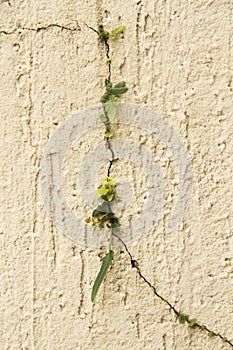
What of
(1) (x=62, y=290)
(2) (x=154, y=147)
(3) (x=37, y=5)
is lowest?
(1) (x=62, y=290)

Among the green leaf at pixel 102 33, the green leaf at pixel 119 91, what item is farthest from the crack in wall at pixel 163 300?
the green leaf at pixel 102 33

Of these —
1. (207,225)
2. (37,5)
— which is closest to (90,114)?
(37,5)

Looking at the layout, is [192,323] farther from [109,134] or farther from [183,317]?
[109,134]

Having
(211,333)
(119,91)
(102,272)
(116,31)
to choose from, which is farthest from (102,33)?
(211,333)

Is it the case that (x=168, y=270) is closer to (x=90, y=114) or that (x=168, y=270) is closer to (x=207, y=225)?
(x=207, y=225)

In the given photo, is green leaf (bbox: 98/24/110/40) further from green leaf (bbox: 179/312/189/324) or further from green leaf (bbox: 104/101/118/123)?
green leaf (bbox: 179/312/189/324)

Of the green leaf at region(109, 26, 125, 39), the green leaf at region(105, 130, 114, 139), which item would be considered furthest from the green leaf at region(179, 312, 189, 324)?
the green leaf at region(109, 26, 125, 39)
